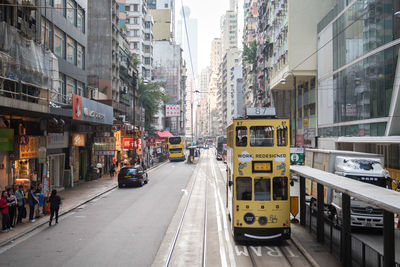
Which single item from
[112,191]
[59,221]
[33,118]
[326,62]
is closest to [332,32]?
[326,62]

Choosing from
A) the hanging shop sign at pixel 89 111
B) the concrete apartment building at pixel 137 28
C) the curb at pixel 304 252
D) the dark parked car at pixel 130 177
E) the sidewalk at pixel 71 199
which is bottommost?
the sidewalk at pixel 71 199

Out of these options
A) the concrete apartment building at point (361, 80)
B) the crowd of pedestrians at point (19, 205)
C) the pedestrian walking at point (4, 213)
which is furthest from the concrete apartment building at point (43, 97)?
the concrete apartment building at point (361, 80)

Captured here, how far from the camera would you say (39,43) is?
2308cm

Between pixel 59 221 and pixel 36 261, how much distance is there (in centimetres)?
635

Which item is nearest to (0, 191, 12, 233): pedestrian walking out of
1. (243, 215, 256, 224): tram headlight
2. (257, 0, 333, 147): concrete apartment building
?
(243, 215, 256, 224): tram headlight

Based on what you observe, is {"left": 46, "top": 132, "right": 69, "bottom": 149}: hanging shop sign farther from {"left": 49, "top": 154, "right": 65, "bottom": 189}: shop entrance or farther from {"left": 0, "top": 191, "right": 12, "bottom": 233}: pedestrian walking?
{"left": 0, "top": 191, "right": 12, "bottom": 233}: pedestrian walking

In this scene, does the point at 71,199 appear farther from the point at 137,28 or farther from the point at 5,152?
the point at 137,28

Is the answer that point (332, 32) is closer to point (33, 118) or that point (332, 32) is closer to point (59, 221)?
point (33, 118)

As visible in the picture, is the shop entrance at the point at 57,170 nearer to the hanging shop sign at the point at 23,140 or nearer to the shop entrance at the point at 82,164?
the shop entrance at the point at 82,164

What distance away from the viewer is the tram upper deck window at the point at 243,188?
13.1 m

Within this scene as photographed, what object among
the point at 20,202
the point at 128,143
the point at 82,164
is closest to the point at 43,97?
the point at 20,202

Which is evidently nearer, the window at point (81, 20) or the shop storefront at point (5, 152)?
the shop storefront at point (5, 152)

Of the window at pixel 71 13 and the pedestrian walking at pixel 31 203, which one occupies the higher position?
the window at pixel 71 13

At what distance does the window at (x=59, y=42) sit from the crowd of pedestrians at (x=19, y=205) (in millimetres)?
12744
